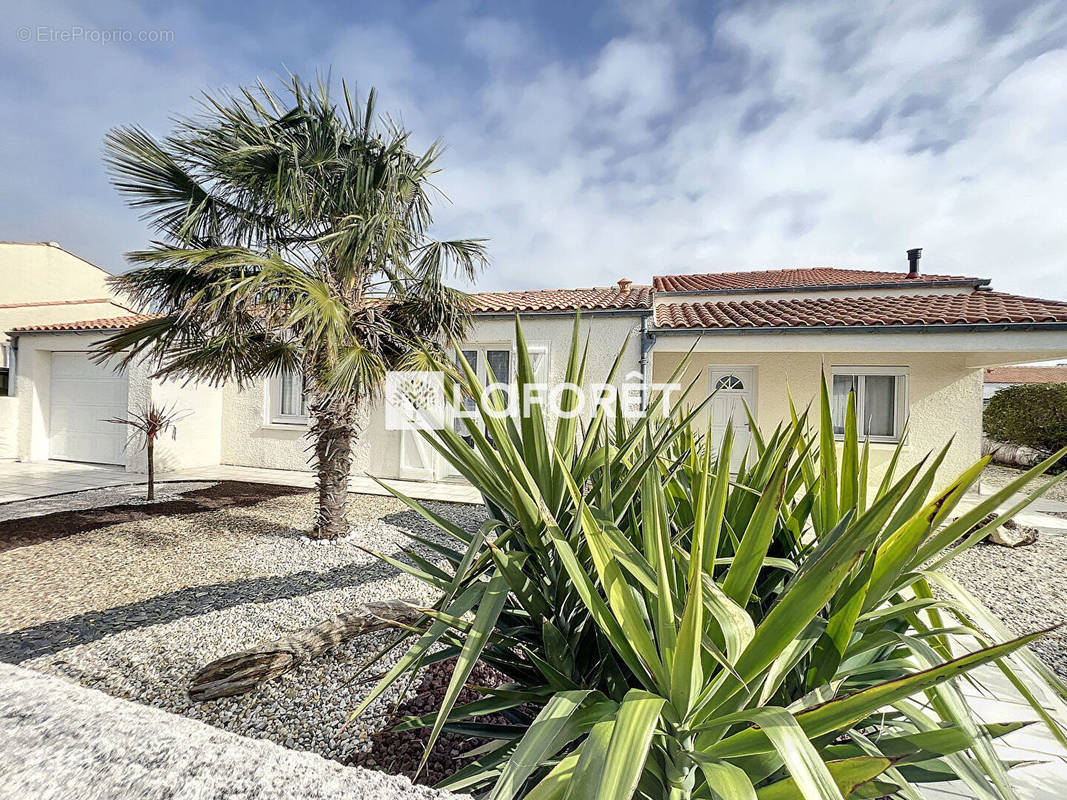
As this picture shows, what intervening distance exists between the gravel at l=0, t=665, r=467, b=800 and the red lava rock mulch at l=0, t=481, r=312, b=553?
25.8 feet

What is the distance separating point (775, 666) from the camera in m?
1.43

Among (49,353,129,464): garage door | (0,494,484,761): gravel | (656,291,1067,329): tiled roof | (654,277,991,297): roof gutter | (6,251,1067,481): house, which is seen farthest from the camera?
(654,277,991,297): roof gutter

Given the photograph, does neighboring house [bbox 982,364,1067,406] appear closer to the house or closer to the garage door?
the house

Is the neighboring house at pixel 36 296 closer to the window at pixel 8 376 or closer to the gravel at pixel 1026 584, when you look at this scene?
the window at pixel 8 376

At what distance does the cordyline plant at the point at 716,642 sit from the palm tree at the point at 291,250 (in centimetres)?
493

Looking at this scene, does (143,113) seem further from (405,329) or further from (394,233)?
(405,329)

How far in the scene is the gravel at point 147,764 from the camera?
1186 mm

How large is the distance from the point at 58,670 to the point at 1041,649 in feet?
28.0

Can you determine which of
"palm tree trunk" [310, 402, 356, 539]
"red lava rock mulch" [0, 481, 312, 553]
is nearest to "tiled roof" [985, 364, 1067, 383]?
"palm tree trunk" [310, 402, 356, 539]

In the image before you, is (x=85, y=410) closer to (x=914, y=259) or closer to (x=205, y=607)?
(x=205, y=607)

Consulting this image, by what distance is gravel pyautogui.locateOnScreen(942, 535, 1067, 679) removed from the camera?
15.7 feet

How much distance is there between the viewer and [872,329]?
8656 millimetres

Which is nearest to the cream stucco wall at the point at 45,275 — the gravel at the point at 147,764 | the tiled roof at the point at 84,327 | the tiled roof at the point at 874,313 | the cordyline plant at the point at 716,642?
the tiled roof at the point at 84,327

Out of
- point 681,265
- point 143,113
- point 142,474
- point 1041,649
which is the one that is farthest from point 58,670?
point 681,265
